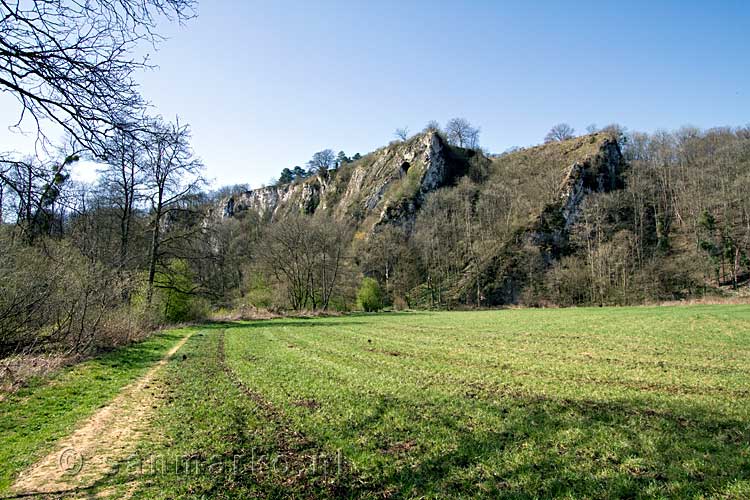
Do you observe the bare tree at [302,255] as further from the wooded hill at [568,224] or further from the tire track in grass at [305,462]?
the tire track in grass at [305,462]

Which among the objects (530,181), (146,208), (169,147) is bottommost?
(169,147)

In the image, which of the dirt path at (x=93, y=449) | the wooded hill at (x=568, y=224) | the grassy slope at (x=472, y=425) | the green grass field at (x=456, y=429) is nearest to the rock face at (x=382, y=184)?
the wooded hill at (x=568, y=224)

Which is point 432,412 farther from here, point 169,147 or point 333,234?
point 333,234

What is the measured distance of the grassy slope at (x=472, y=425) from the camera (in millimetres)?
4516

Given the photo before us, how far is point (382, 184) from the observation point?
386 feet

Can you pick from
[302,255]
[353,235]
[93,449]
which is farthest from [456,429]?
[353,235]

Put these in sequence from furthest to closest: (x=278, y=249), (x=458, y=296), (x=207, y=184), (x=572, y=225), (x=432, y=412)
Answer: (x=572, y=225) → (x=458, y=296) → (x=278, y=249) → (x=207, y=184) → (x=432, y=412)

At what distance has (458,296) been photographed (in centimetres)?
7338

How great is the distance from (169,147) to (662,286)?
72584 mm

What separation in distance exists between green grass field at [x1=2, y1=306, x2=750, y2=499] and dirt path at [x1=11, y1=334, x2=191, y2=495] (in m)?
0.31

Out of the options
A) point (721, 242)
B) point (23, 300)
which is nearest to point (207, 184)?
point (23, 300)

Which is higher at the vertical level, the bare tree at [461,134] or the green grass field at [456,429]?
the bare tree at [461,134]

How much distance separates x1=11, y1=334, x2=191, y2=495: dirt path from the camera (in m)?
4.74

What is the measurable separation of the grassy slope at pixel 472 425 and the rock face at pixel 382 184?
91.0 m
